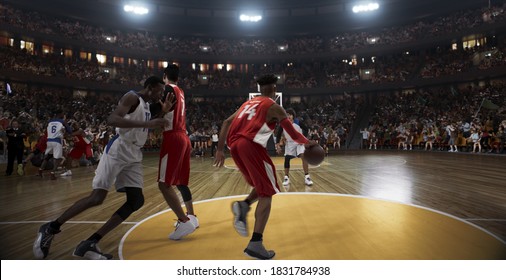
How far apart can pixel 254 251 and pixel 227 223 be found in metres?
1.13


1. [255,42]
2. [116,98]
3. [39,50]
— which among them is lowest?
[116,98]

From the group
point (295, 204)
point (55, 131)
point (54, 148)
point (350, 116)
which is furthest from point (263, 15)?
point (295, 204)

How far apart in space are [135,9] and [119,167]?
3343 centimetres

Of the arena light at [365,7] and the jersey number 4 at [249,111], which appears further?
the arena light at [365,7]

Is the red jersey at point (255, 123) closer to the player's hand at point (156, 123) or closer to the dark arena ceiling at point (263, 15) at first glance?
the player's hand at point (156, 123)

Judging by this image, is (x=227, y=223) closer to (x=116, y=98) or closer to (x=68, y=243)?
(x=68, y=243)

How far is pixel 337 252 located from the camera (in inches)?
112

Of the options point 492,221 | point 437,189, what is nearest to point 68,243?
point 492,221

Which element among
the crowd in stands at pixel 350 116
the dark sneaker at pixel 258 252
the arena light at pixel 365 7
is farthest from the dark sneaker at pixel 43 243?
the arena light at pixel 365 7

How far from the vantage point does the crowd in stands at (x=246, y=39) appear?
26000mm

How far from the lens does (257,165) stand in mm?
3008

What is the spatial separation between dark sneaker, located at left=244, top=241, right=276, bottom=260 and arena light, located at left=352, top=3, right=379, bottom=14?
114ft

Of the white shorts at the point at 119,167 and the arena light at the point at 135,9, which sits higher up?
the arena light at the point at 135,9

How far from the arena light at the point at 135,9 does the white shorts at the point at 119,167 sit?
33.0 m
